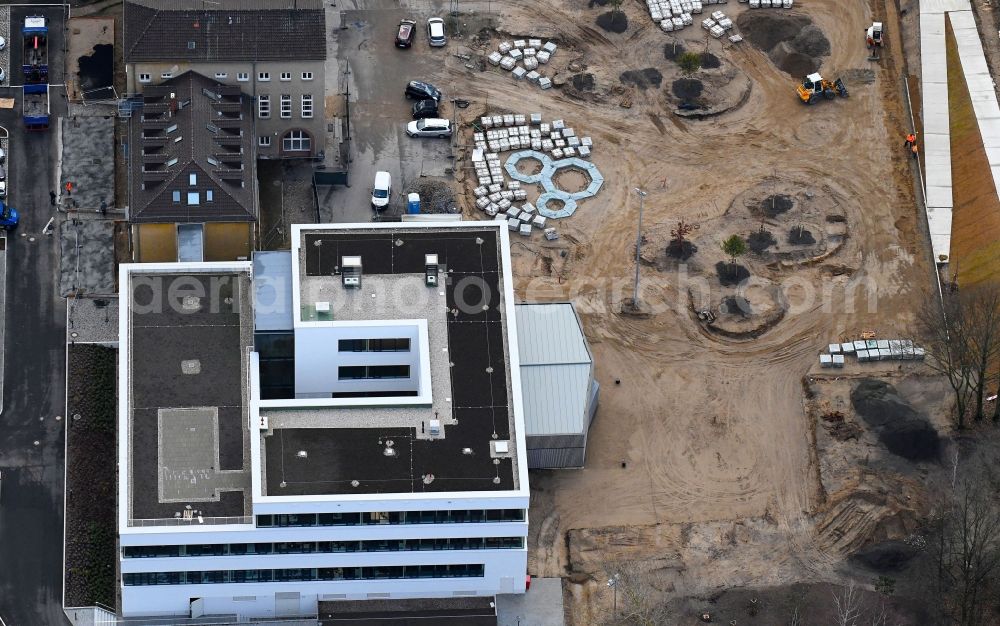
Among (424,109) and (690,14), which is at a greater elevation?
(690,14)

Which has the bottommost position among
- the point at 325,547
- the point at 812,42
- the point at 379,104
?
the point at 325,547

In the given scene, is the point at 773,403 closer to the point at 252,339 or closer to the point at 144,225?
the point at 252,339

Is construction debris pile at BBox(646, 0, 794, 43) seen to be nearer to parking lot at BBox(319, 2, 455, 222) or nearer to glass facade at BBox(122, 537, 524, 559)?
parking lot at BBox(319, 2, 455, 222)

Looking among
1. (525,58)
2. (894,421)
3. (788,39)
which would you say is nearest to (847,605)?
(894,421)

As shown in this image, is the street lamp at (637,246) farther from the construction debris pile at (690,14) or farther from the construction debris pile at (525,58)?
A: the construction debris pile at (690,14)

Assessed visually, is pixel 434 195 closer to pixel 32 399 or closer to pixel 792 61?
pixel 792 61

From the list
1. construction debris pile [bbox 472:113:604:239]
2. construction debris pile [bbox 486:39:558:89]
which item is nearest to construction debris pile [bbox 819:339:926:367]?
construction debris pile [bbox 472:113:604:239]
